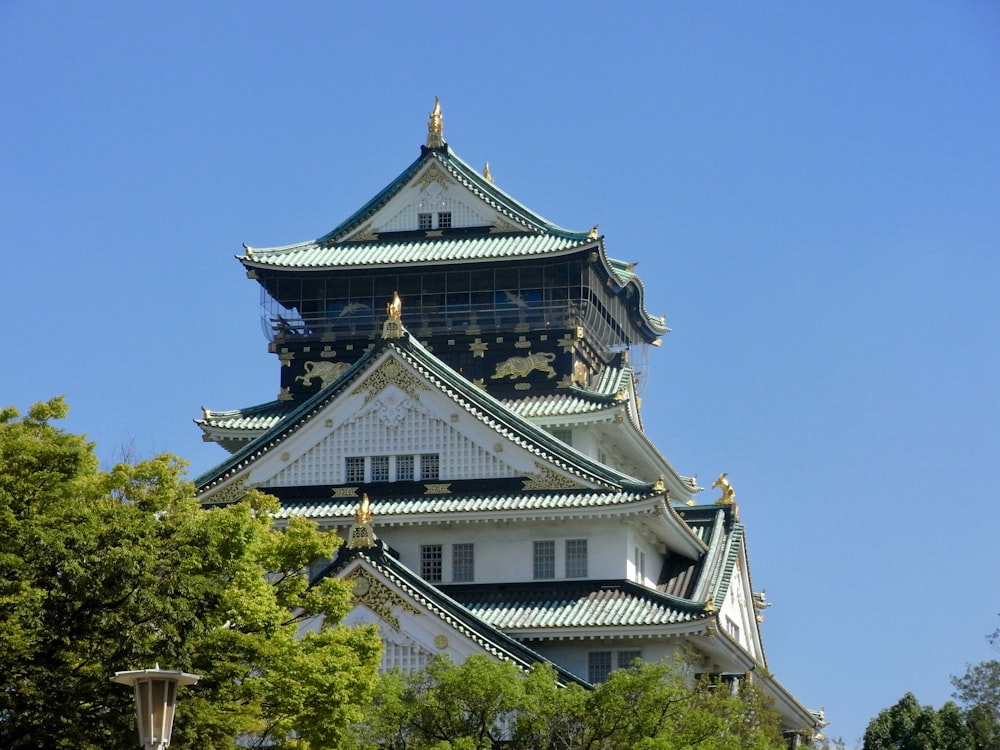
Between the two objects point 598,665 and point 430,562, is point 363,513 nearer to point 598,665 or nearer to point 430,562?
point 430,562

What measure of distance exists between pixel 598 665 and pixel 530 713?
9.23m

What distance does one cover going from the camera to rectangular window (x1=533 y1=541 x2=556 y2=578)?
51625mm

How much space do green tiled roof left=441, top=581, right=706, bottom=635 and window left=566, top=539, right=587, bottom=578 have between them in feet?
1.91

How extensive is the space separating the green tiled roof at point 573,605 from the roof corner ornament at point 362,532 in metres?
4.49

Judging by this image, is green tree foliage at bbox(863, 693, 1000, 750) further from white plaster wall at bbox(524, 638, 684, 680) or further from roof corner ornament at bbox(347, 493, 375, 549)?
roof corner ornament at bbox(347, 493, 375, 549)

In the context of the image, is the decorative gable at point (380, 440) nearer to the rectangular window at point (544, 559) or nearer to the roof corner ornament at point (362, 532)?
the rectangular window at point (544, 559)

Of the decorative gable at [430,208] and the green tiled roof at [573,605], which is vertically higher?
the decorative gable at [430,208]

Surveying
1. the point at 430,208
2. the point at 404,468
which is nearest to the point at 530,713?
the point at 404,468

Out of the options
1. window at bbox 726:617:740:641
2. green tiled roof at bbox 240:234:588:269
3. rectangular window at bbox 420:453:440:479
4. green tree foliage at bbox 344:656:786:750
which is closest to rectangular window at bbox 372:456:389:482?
rectangular window at bbox 420:453:440:479

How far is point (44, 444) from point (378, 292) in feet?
81.1

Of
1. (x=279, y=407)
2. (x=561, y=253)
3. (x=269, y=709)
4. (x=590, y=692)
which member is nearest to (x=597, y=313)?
(x=561, y=253)

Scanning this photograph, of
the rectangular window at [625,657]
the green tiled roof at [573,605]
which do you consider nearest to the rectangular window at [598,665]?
the rectangular window at [625,657]

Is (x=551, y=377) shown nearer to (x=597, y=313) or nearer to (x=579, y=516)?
(x=597, y=313)

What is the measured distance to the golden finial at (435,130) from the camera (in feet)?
209
